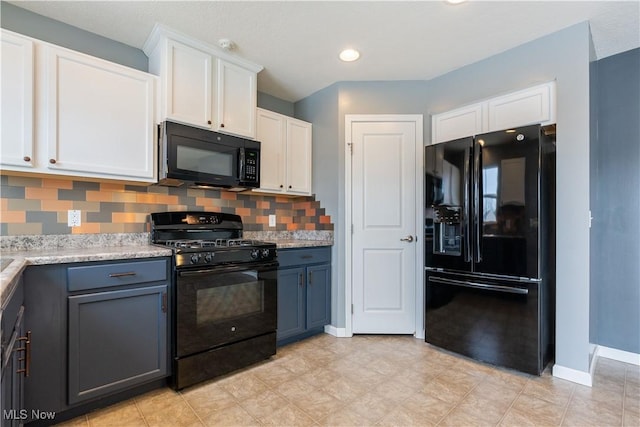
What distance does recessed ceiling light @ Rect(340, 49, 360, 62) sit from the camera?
2559 mm

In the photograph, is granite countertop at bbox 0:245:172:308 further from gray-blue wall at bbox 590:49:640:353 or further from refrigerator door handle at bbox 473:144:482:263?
gray-blue wall at bbox 590:49:640:353

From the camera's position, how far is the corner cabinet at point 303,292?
2.72m

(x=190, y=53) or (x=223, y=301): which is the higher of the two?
(x=190, y=53)

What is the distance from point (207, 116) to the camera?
8.07 feet

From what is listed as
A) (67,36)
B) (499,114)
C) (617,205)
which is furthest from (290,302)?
(617,205)

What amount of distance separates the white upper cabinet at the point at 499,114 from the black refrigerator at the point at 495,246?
16 centimetres

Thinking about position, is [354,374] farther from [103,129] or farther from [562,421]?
[103,129]

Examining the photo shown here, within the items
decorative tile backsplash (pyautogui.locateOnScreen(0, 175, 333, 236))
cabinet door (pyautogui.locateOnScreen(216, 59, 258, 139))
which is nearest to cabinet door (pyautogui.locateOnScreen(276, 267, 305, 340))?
decorative tile backsplash (pyautogui.locateOnScreen(0, 175, 333, 236))

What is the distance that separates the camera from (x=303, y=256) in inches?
113

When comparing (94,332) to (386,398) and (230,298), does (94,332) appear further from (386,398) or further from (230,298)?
(386,398)

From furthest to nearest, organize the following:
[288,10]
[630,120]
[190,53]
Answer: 1. [630,120]
2. [190,53]
3. [288,10]

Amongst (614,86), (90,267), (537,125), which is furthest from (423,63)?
(90,267)

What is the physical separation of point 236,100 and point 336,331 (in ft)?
7.35

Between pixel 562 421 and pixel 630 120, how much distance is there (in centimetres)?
231
